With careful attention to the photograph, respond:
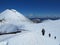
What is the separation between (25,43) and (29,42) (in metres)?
0.85

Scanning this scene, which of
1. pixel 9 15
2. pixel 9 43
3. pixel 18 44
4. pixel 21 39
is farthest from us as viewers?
pixel 9 15

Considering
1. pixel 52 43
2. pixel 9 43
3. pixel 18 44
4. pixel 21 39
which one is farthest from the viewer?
pixel 52 43

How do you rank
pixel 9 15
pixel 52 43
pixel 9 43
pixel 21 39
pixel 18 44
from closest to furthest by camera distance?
pixel 9 43
pixel 18 44
pixel 21 39
pixel 52 43
pixel 9 15

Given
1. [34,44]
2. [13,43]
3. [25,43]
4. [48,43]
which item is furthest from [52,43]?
[13,43]

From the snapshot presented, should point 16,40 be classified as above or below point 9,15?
below

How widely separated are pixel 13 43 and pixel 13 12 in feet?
175

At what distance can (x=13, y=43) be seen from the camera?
13.9 meters

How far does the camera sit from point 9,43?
534 inches

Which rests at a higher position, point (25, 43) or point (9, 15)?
point (9, 15)

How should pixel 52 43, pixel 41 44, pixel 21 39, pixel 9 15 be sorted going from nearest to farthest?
pixel 21 39, pixel 41 44, pixel 52 43, pixel 9 15

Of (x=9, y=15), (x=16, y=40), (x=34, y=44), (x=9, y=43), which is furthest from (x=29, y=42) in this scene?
(x=9, y=15)

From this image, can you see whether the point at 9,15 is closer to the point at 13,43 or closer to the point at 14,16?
the point at 14,16

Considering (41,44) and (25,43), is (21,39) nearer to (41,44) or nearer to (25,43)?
(25,43)

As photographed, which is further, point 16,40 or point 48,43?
point 48,43
